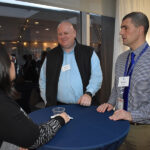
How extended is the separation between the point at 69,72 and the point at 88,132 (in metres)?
1.09

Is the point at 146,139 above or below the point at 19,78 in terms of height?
below

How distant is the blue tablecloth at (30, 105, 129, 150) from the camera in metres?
1.12

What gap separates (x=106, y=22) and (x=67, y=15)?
Result: 108 cm

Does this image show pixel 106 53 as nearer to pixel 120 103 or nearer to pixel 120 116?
pixel 120 103

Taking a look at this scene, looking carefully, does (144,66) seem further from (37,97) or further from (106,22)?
(106,22)

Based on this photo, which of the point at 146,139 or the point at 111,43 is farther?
the point at 111,43

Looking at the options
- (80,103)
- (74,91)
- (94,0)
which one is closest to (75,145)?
(80,103)

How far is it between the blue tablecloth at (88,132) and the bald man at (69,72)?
56 cm

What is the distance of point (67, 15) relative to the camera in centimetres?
398

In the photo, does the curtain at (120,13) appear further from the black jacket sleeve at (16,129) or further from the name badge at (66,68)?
the black jacket sleeve at (16,129)

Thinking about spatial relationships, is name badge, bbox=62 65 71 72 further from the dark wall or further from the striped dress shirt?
the dark wall

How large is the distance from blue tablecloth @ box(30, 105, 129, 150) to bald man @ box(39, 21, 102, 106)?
0.56 metres

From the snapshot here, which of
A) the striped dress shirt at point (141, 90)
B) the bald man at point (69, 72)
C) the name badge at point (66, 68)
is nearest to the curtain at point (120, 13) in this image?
the bald man at point (69, 72)

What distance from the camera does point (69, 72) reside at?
2264 mm
